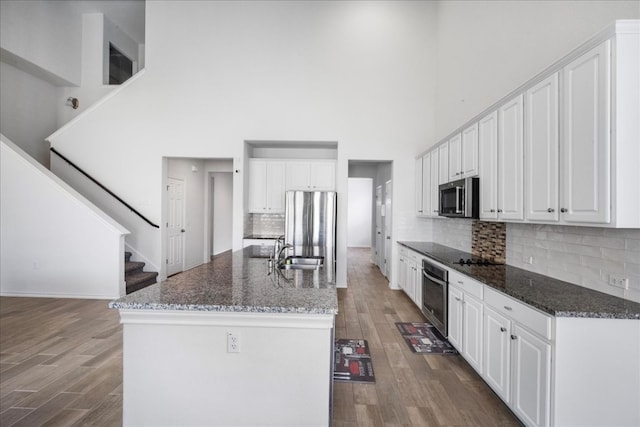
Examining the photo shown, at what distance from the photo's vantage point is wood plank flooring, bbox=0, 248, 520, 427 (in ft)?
7.34

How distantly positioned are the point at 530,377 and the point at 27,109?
879cm

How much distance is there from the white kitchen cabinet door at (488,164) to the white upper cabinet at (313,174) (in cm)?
310

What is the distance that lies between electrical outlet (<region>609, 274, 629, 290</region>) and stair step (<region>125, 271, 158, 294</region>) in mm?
5857

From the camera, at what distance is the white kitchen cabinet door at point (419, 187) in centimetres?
534

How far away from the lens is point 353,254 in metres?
10.4

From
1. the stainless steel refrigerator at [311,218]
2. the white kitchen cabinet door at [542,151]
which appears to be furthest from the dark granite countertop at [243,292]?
the stainless steel refrigerator at [311,218]

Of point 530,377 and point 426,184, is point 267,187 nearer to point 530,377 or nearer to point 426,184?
point 426,184

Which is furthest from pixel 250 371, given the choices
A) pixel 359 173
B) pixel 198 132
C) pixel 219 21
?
pixel 359 173

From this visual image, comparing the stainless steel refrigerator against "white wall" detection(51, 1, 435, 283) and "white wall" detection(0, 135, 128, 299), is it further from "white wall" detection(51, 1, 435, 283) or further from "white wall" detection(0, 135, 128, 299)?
"white wall" detection(0, 135, 128, 299)

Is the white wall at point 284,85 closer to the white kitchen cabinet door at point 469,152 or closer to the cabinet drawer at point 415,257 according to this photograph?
the cabinet drawer at point 415,257

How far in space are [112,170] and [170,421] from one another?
5.38m

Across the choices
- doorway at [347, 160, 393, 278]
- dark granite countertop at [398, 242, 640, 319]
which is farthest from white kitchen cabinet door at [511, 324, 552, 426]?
doorway at [347, 160, 393, 278]

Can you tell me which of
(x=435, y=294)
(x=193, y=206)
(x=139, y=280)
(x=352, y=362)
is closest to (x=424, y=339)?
(x=435, y=294)

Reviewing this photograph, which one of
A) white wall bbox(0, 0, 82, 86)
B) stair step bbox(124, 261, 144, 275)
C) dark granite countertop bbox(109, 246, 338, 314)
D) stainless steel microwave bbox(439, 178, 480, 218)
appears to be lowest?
stair step bbox(124, 261, 144, 275)
